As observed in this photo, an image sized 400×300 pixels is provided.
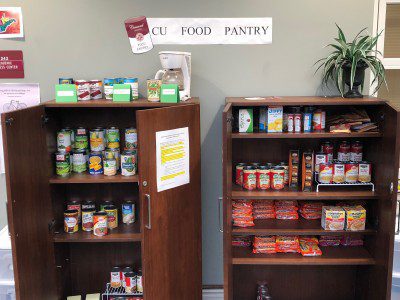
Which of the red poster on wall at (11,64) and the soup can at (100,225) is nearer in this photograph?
the soup can at (100,225)

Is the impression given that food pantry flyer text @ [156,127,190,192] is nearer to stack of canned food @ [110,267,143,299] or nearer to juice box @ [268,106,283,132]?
juice box @ [268,106,283,132]

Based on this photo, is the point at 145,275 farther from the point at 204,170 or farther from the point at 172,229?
the point at 204,170

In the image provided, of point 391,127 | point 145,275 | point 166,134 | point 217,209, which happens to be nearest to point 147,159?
point 166,134

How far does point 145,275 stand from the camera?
242 centimetres

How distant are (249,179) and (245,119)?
387 millimetres

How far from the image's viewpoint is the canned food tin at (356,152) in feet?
9.08

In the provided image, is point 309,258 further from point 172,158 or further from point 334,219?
point 172,158

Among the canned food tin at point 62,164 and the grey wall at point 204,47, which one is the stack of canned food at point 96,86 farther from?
the canned food tin at point 62,164

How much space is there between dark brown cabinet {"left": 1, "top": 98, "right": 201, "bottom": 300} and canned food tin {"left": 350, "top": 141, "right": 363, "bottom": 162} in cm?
101

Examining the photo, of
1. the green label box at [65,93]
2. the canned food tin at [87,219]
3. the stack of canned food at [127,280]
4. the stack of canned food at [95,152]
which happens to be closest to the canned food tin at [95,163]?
the stack of canned food at [95,152]

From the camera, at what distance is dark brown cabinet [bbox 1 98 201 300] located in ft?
7.47

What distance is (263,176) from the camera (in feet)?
8.97

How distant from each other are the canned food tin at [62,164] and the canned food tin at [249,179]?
1137mm

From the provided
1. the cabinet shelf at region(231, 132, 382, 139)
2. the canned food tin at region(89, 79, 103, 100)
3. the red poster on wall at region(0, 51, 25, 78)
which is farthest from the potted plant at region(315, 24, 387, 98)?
the red poster on wall at region(0, 51, 25, 78)
